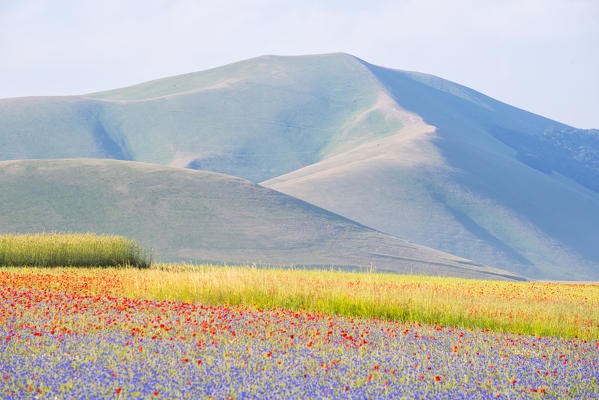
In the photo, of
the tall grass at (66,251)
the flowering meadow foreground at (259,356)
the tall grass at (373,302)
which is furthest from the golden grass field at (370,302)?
the tall grass at (66,251)

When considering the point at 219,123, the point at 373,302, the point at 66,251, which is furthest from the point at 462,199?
the point at 373,302

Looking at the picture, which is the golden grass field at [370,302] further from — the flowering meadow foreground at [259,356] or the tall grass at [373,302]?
the flowering meadow foreground at [259,356]

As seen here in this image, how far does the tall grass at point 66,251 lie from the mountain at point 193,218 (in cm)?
2507

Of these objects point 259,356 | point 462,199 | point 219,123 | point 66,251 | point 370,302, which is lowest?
point 462,199

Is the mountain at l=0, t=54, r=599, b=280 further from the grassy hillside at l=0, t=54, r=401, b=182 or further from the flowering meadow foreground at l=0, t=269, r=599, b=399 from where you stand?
the flowering meadow foreground at l=0, t=269, r=599, b=399

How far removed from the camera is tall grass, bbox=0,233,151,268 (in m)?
25.5

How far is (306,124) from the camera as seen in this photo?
17038 cm

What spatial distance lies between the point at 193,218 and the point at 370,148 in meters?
81.3

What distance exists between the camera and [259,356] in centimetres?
902

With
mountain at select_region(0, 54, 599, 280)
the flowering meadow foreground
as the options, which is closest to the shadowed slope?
mountain at select_region(0, 54, 599, 280)

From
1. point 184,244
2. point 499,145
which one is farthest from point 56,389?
point 499,145

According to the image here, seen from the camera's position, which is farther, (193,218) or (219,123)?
(219,123)

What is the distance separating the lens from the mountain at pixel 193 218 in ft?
185

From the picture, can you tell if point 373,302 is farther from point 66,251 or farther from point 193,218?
point 193,218
